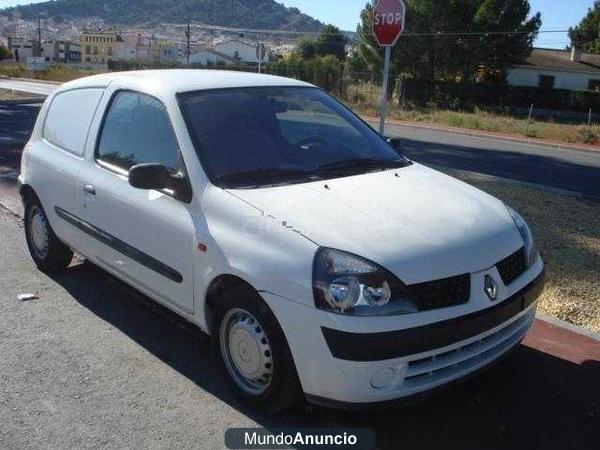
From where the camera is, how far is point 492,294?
10.4 feet

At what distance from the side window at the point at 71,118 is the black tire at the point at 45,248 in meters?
0.63

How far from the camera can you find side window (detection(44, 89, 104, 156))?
4730 mm

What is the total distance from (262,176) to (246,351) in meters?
0.98

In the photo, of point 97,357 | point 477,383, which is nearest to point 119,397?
point 97,357

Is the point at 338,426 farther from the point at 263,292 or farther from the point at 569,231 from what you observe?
the point at 569,231

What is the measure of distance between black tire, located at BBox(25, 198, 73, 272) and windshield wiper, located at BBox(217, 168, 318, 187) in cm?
228

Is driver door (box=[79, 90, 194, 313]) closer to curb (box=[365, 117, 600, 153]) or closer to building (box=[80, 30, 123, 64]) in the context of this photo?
curb (box=[365, 117, 600, 153])

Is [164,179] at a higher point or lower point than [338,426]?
higher

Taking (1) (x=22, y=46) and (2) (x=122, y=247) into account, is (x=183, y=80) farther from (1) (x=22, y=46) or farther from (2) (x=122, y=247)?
(1) (x=22, y=46)

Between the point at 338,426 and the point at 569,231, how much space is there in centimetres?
441

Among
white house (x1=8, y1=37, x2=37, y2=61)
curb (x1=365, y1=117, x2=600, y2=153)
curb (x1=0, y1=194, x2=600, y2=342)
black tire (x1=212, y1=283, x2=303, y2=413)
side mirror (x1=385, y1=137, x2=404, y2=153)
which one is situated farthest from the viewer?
white house (x1=8, y1=37, x2=37, y2=61)

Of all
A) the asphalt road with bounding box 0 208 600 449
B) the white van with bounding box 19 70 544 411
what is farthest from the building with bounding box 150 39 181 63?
the asphalt road with bounding box 0 208 600 449

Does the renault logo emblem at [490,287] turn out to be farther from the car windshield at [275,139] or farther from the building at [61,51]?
the building at [61,51]

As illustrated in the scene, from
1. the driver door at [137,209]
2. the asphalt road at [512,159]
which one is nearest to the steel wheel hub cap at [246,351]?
the driver door at [137,209]
